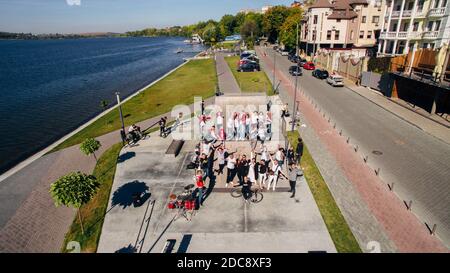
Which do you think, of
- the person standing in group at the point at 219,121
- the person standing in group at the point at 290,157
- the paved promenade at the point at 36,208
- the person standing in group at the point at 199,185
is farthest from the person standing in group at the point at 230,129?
the paved promenade at the point at 36,208

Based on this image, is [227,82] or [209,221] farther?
[227,82]

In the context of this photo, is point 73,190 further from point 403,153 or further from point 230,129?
point 403,153

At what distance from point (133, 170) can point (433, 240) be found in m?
15.1

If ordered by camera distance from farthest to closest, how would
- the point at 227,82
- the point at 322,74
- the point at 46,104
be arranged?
1. the point at 322,74
2. the point at 227,82
3. the point at 46,104

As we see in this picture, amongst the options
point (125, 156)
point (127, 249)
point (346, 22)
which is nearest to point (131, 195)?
point (127, 249)

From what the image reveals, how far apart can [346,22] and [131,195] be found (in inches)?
2519

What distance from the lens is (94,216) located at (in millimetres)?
13047

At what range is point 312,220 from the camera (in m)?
12.2

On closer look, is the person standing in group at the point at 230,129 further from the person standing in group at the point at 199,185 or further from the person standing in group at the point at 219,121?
the person standing in group at the point at 199,185

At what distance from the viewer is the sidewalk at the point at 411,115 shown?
21.6 m

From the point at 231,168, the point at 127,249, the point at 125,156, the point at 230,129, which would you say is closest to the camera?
the point at 127,249

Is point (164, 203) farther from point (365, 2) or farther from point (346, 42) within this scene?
point (365, 2)

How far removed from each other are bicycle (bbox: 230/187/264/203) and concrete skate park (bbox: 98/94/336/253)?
221 mm

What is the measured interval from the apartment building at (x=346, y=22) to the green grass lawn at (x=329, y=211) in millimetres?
53442
